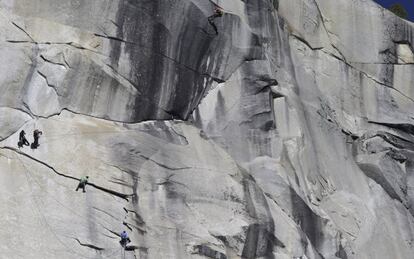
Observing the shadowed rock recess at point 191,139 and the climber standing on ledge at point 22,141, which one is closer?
the shadowed rock recess at point 191,139

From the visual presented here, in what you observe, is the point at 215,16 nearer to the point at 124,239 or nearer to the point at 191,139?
the point at 191,139

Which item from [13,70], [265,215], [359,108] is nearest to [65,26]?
[13,70]

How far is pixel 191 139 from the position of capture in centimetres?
3186

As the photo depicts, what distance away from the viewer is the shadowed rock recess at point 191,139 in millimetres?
28797

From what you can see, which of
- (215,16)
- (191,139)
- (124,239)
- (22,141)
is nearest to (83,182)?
(124,239)

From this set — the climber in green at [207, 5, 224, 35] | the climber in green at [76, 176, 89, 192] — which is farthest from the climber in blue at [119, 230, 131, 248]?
the climber in green at [207, 5, 224, 35]

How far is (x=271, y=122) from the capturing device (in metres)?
33.4

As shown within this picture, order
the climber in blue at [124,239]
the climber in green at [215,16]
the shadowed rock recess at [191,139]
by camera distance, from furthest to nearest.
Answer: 1. the climber in green at [215,16]
2. the shadowed rock recess at [191,139]
3. the climber in blue at [124,239]

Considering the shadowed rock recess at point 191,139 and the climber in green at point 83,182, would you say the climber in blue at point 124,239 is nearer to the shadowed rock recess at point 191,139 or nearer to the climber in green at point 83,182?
the shadowed rock recess at point 191,139

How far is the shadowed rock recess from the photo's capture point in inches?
1134

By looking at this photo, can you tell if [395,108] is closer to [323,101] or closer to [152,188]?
[323,101]

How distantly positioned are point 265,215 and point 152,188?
11.3 ft

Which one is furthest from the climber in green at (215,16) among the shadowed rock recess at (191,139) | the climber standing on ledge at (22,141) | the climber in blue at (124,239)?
the climber in blue at (124,239)

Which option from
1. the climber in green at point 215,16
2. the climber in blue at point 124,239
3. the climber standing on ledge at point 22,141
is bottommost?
the climber in blue at point 124,239
